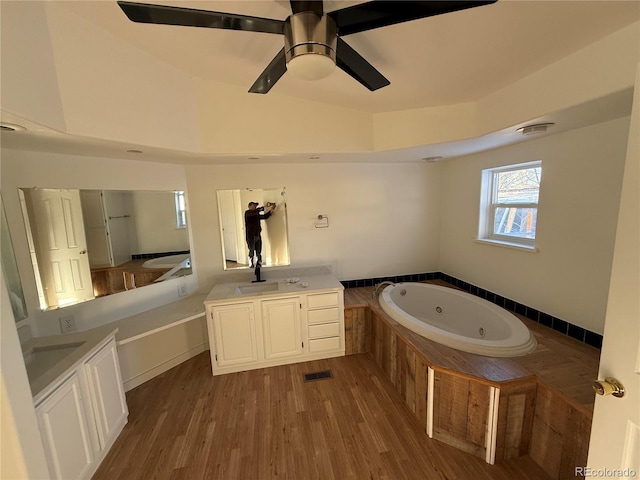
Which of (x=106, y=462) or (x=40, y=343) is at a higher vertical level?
(x=40, y=343)

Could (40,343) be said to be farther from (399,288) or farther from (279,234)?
(399,288)

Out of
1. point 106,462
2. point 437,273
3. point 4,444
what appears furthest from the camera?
point 437,273

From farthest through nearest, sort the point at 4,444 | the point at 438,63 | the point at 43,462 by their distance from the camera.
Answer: the point at 438,63, the point at 43,462, the point at 4,444

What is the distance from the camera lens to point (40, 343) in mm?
1698

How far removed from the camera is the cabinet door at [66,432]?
4.28ft

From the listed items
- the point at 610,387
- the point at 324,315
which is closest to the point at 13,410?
Answer: the point at 324,315

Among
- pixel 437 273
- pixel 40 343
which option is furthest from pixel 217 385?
pixel 437 273

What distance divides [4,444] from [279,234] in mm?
2280

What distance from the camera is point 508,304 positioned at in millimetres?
2533

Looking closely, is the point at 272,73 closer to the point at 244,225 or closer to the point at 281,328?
the point at 244,225

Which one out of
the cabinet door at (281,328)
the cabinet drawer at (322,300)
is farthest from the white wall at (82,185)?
the cabinet drawer at (322,300)

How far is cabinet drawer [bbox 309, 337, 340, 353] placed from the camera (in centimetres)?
267

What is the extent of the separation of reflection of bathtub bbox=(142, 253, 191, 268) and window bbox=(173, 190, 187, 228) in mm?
316

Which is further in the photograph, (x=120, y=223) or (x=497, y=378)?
(x=120, y=223)
